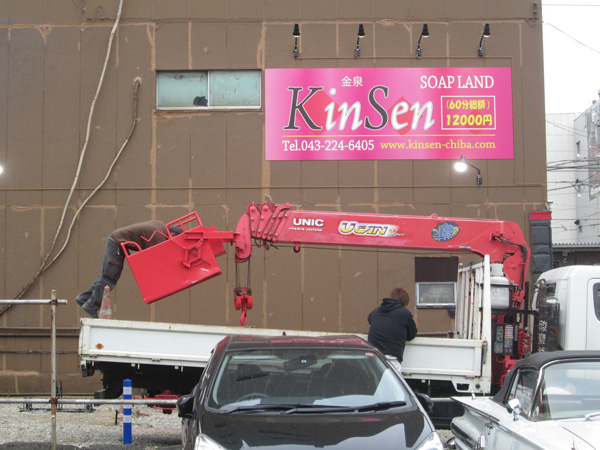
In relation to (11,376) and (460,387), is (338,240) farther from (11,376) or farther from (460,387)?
(11,376)

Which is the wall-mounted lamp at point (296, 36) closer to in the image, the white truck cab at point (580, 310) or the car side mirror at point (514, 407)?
the white truck cab at point (580, 310)

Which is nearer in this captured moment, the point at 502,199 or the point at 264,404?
the point at 264,404

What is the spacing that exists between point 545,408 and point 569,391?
0.25 m

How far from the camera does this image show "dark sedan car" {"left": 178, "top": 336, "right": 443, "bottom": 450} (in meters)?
4.26

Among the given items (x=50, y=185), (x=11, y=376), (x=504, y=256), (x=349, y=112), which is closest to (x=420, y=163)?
(x=349, y=112)

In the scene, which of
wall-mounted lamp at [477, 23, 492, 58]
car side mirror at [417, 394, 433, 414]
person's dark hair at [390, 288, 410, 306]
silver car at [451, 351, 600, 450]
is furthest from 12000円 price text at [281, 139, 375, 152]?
car side mirror at [417, 394, 433, 414]

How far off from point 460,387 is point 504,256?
186 cm

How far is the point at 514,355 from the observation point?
824 centimetres

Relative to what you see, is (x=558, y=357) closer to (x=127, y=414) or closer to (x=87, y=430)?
(x=127, y=414)

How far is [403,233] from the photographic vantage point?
849cm

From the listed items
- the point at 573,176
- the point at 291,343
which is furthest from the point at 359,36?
the point at 573,176

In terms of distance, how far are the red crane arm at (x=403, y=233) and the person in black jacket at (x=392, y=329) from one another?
36.9 inches

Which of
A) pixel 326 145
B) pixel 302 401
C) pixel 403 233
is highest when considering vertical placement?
pixel 326 145

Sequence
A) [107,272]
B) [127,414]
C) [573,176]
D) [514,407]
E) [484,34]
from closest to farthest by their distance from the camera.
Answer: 1. [514,407]
2. [127,414]
3. [107,272]
4. [484,34]
5. [573,176]
